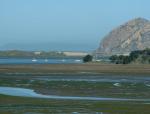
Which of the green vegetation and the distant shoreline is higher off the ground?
the green vegetation

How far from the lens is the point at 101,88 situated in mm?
55188

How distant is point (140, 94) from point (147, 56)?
94413 mm

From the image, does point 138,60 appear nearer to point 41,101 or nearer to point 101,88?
point 101,88

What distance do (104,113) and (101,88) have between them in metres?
22.5

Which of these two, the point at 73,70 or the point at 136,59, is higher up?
the point at 136,59

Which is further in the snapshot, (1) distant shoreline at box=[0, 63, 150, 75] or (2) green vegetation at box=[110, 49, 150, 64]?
(2) green vegetation at box=[110, 49, 150, 64]

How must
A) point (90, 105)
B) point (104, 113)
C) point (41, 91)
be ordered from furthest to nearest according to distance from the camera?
1. point (41, 91)
2. point (90, 105)
3. point (104, 113)

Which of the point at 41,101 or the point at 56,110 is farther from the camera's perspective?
the point at 41,101

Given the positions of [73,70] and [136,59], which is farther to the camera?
[136,59]

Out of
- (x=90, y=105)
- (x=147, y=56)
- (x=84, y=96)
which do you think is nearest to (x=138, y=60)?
(x=147, y=56)

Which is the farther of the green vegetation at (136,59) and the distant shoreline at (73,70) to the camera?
the green vegetation at (136,59)

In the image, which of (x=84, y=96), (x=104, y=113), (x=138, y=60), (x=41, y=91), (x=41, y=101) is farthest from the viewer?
(x=138, y=60)

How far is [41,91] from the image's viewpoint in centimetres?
5209

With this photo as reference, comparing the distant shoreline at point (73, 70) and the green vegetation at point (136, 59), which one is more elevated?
the green vegetation at point (136, 59)
